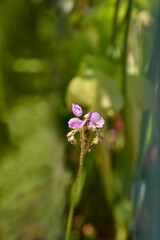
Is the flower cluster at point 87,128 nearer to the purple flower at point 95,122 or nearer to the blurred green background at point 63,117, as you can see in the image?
the purple flower at point 95,122

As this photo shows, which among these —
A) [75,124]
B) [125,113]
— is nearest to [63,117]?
[125,113]

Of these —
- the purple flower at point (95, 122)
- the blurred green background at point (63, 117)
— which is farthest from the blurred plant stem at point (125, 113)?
the purple flower at point (95, 122)

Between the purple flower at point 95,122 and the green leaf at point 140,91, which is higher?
the purple flower at point 95,122

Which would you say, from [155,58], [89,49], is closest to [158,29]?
[155,58]

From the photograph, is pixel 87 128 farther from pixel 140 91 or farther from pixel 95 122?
pixel 140 91

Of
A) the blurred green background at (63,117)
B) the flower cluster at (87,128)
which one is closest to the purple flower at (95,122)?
the flower cluster at (87,128)

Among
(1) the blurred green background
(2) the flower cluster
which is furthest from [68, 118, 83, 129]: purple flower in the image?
(1) the blurred green background

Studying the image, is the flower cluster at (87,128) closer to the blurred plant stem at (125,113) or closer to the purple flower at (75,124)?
the purple flower at (75,124)

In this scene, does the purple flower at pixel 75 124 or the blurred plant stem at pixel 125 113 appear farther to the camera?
the blurred plant stem at pixel 125 113

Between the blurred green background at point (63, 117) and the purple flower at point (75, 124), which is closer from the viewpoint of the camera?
the purple flower at point (75, 124)
